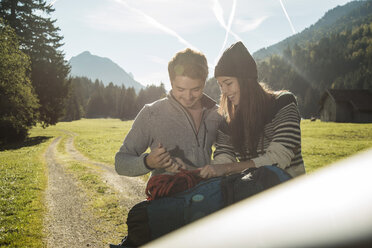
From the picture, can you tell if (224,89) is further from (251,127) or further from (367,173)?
(367,173)

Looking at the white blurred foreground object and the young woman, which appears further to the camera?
the young woman

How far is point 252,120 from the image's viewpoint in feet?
10.4

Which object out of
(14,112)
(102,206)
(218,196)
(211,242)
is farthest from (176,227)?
Result: (14,112)

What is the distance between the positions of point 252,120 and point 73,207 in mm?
7164

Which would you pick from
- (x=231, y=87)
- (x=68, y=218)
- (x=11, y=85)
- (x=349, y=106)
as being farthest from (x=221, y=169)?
(x=349, y=106)

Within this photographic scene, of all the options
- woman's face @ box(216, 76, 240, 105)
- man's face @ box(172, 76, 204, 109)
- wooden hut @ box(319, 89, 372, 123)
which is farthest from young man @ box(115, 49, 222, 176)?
wooden hut @ box(319, 89, 372, 123)

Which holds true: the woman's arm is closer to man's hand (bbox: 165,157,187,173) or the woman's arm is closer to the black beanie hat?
man's hand (bbox: 165,157,187,173)

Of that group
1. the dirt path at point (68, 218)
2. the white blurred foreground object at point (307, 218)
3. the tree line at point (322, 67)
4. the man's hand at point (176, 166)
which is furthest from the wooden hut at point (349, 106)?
the white blurred foreground object at point (307, 218)

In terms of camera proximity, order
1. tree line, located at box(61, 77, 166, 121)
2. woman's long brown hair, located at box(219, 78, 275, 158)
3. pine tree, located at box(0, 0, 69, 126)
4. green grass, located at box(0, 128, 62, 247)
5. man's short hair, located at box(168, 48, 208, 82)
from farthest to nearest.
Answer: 1. tree line, located at box(61, 77, 166, 121)
2. pine tree, located at box(0, 0, 69, 126)
3. green grass, located at box(0, 128, 62, 247)
4. man's short hair, located at box(168, 48, 208, 82)
5. woman's long brown hair, located at box(219, 78, 275, 158)

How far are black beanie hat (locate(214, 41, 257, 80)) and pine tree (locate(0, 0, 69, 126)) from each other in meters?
37.3

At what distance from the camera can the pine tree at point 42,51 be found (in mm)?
33500

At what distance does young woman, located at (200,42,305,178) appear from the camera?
2791 millimetres

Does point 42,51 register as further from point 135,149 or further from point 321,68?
point 321,68

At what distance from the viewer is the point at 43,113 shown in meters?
38.8
